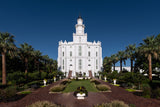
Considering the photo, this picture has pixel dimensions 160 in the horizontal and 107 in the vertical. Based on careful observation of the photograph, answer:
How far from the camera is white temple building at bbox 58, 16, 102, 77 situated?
6025 cm

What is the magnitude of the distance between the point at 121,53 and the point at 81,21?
38.1 m

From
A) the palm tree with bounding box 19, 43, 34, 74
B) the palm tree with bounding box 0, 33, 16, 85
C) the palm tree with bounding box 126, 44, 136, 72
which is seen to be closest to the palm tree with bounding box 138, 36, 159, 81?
the palm tree with bounding box 126, 44, 136, 72

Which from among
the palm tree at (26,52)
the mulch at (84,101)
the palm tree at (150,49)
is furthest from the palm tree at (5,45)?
the palm tree at (150,49)

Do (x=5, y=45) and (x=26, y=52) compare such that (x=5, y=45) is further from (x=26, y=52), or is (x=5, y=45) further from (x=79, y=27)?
(x=79, y=27)

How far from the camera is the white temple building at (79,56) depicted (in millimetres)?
60250

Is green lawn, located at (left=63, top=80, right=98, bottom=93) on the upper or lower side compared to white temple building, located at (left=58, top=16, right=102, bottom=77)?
lower

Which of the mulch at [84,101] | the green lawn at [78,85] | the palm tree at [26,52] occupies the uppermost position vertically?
the palm tree at [26,52]

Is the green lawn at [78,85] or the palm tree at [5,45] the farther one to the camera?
the palm tree at [5,45]

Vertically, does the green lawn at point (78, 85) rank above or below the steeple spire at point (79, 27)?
below

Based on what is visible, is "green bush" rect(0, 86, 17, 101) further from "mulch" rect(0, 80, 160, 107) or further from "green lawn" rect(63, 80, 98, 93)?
"green lawn" rect(63, 80, 98, 93)

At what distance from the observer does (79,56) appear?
60688 millimetres

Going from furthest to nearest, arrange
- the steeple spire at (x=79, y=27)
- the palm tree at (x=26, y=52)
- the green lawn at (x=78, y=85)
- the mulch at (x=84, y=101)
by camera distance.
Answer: the steeple spire at (x=79, y=27) → the palm tree at (x=26, y=52) → the green lawn at (x=78, y=85) → the mulch at (x=84, y=101)

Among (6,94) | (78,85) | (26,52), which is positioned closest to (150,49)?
(78,85)

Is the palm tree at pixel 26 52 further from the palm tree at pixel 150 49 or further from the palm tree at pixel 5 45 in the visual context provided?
the palm tree at pixel 150 49
